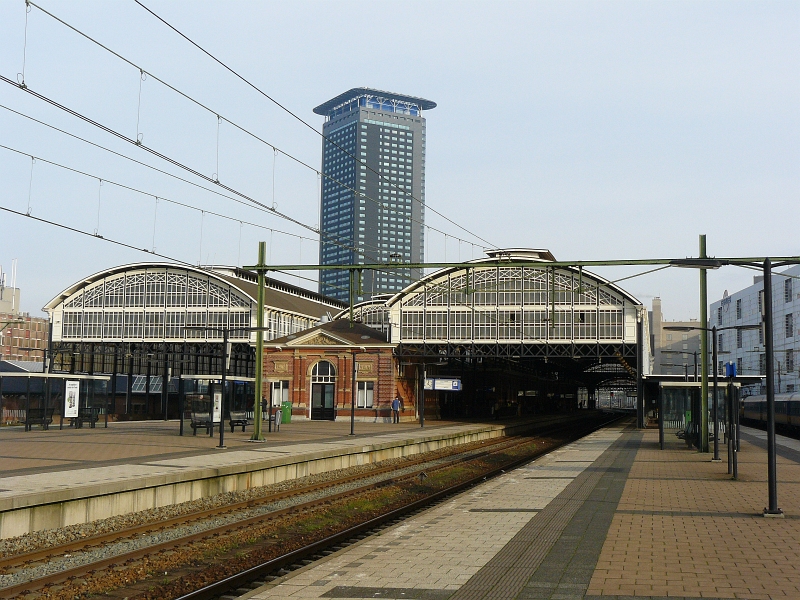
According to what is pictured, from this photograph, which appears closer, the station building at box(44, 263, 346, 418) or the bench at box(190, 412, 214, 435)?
the bench at box(190, 412, 214, 435)

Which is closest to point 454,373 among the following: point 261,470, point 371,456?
point 371,456

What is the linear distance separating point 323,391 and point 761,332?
33721mm

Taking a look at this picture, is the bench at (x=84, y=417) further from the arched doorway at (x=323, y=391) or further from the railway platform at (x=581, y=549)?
the railway platform at (x=581, y=549)

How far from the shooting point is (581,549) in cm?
1116

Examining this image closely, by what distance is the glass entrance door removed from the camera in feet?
183

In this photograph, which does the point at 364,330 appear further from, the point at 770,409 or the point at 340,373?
the point at 770,409

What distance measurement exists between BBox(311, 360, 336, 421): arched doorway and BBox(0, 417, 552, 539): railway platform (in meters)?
19.2

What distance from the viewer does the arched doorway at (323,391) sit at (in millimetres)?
55719

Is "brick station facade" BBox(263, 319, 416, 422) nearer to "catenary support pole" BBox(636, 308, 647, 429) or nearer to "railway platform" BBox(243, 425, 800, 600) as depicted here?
"catenary support pole" BBox(636, 308, 647, 429)

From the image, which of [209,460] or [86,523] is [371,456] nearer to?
[209,460]

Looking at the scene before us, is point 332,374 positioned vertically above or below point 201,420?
above

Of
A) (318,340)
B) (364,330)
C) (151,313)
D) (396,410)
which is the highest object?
(151,313)

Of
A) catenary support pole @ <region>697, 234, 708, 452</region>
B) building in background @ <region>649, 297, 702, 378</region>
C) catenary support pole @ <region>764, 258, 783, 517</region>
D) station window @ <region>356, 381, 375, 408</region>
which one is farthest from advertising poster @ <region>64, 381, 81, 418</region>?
building in background @ <region>649, 297, 702, 378</region>

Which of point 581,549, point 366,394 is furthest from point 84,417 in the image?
point 581,549
